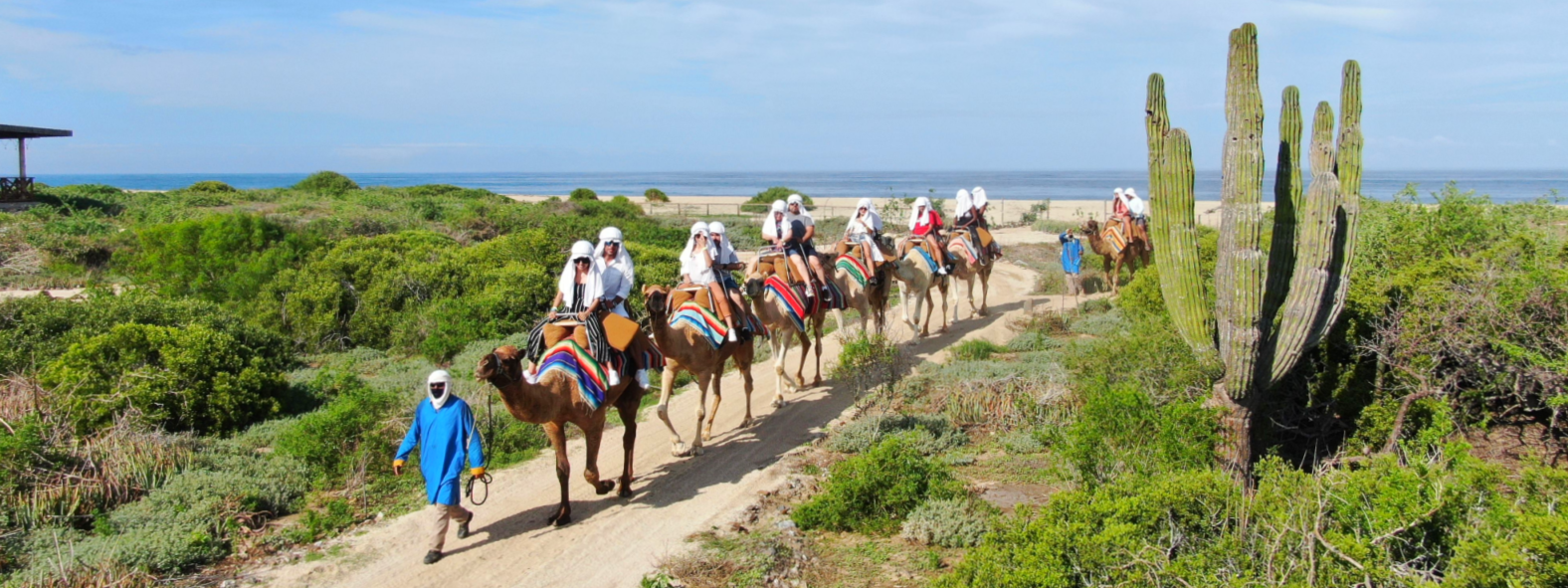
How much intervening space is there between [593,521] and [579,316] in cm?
191

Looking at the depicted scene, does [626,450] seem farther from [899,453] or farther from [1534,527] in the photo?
[1534,527]

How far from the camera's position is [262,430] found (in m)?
11.6

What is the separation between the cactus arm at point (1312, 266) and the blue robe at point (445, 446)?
6.87 meters

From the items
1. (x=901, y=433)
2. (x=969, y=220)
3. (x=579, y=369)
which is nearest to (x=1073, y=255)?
(x=969, y=220)

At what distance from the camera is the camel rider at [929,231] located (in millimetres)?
18266

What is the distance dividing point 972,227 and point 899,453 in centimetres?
1228

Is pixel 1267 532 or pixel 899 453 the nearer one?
pixel 1267 532

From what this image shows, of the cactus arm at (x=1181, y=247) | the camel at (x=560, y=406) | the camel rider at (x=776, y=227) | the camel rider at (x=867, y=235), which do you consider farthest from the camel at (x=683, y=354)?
the camel rider at (x=867, y=235)

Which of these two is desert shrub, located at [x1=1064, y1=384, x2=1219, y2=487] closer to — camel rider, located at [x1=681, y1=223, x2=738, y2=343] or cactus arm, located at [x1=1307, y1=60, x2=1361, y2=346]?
cactus arm, located at [x1=1307, y1=60, x2=1361, y2=346]

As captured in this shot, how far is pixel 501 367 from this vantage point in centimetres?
730

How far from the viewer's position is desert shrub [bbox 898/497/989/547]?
8.04 metres

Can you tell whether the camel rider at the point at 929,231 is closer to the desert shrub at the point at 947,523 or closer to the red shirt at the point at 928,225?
the red shirt at the point at 928,225

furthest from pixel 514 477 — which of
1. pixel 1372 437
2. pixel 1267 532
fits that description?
pixel 1372 437

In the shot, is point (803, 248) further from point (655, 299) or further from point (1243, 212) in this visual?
point (1243, 212)
